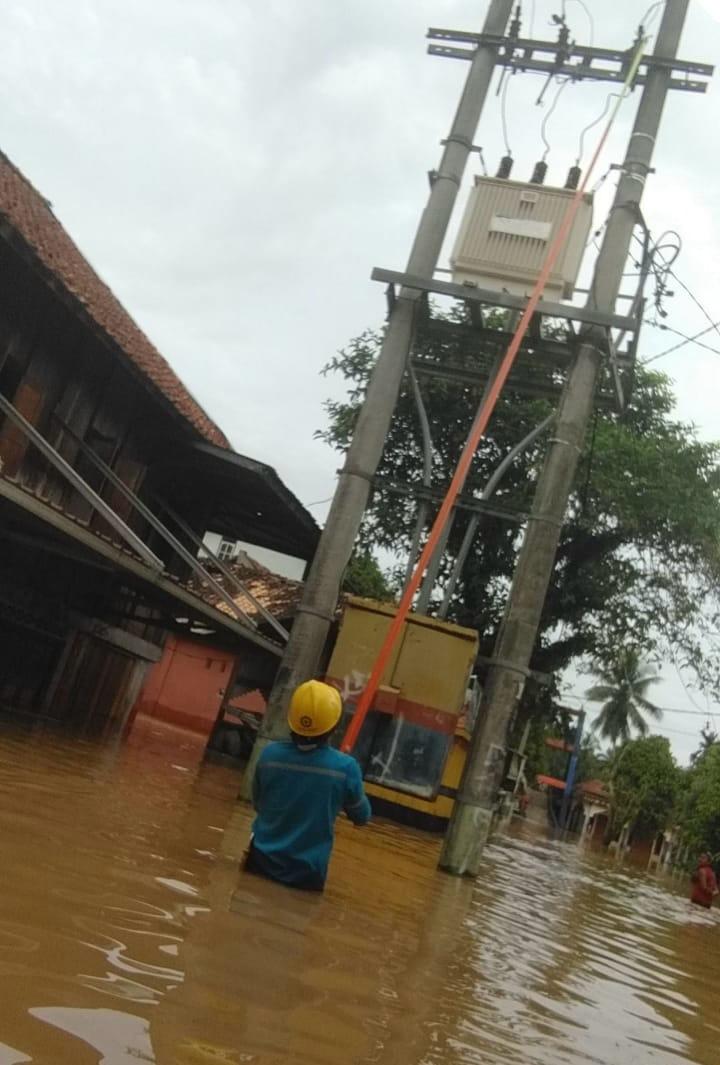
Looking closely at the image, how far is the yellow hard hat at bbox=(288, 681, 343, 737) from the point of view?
6004mm

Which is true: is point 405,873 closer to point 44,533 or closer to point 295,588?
point 44,533

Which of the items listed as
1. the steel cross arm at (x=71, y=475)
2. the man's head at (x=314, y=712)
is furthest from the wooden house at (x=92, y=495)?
the man's head at (x=314, y=712)

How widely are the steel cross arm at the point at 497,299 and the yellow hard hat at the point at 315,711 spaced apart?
5847 mm

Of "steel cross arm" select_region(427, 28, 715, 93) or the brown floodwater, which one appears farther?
"steel cross arm" select_region(427, 28, 715, 93)

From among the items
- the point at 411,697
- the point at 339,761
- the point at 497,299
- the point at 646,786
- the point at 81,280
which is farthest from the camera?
the point at 646,786

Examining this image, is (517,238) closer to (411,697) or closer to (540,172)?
(540,172)

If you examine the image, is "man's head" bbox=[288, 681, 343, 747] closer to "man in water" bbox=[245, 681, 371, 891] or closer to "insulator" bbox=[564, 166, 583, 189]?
"man in water" bbox=[245, 681, 371, 891]

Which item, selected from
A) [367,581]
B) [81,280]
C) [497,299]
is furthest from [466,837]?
[367,581]

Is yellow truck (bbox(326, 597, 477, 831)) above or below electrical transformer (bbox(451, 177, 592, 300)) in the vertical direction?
below

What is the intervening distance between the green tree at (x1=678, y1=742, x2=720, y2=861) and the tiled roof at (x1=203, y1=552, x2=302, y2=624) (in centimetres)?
1598

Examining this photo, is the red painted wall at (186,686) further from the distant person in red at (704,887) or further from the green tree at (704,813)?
the distant person in red at (704,887)

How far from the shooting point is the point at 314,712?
599cm

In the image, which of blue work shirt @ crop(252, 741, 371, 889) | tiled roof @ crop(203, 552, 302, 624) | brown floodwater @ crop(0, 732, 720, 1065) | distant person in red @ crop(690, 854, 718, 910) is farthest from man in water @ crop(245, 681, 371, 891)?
distant person in red @ crop(690, 854, 718, 910)

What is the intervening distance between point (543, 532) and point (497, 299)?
92.0 inches
